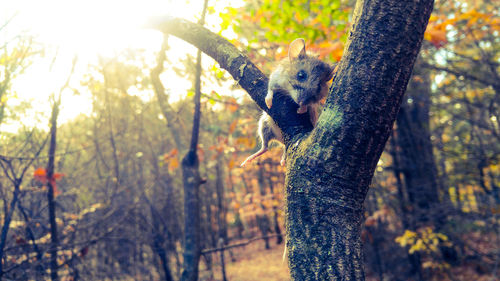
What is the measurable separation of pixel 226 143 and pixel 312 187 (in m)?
7.90

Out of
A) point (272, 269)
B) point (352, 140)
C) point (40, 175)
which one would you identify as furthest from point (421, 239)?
point (40, 175)

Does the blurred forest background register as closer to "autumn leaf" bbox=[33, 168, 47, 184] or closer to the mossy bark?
"autumn leaf" bbox=[33, 168, 47, 184]

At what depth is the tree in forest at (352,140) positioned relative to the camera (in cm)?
141

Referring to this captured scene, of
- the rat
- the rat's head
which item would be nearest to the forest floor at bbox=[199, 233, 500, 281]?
the rat

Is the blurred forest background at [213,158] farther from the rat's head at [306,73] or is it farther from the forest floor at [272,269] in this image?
the rat's head at [306,73]

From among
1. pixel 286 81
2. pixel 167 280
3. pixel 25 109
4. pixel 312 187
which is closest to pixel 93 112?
pixel 25 109

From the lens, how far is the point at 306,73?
117 inches

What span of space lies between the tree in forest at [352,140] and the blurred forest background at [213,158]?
2.46m

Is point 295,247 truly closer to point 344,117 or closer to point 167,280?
point 344,117

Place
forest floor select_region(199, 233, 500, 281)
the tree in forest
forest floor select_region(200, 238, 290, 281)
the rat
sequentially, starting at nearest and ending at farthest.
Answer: the tree in forest
the rat
forest floor select_region(199, 233, 500, 281)
forest floor select_region(200, 238, 290, 281)

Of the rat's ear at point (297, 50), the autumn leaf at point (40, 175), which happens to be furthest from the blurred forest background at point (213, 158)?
the rat's ear at point (297, 50)

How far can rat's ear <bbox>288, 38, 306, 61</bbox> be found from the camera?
9.60ft

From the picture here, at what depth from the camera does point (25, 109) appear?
5324 mm

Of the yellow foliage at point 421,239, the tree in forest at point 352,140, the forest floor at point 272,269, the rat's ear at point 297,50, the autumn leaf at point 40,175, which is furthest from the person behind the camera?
the forest floor at point 272,269
